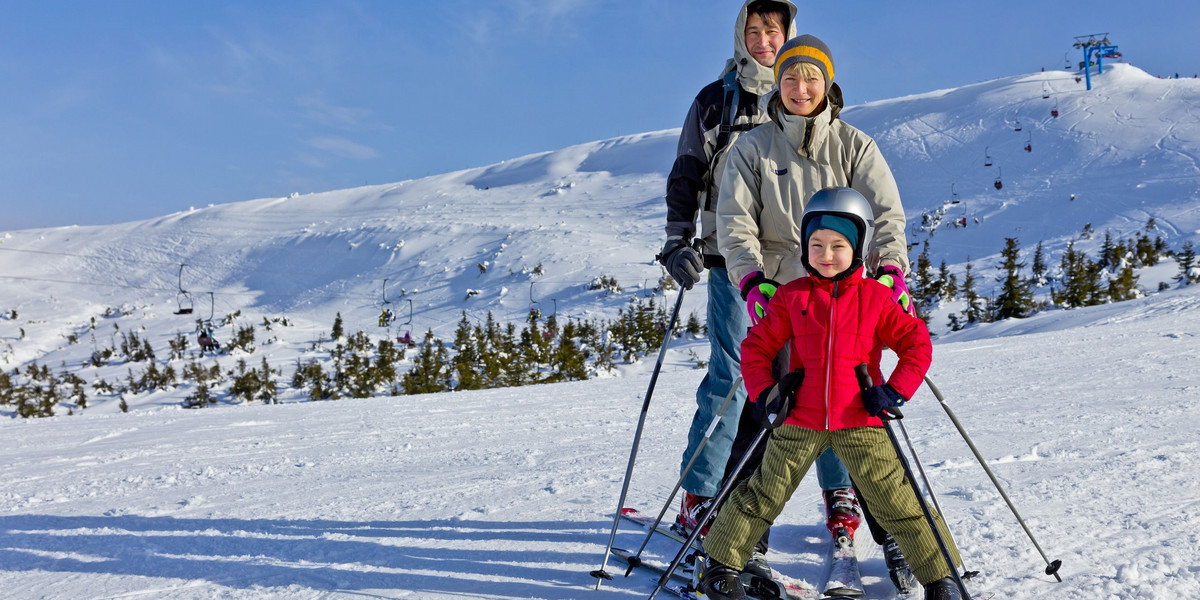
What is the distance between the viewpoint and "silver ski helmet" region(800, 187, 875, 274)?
2.06m

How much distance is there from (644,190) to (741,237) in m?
48.2

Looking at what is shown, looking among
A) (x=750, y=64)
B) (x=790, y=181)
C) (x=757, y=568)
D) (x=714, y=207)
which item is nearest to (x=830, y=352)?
(x=790, y=181)

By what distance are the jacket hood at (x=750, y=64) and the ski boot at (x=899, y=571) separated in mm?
1696

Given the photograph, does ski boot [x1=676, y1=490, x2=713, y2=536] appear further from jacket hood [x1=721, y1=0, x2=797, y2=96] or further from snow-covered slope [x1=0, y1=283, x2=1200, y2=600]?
jacket hood [x1=721, y1=0, x2=797, y2=96]

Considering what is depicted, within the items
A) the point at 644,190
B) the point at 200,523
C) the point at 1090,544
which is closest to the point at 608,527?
the point at 1090,544

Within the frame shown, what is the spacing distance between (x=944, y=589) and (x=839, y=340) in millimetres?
748

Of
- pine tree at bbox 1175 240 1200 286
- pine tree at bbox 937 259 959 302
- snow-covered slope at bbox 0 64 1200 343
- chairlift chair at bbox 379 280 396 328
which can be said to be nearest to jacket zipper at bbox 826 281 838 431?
pine tree at bbox 1175 240 1200 286

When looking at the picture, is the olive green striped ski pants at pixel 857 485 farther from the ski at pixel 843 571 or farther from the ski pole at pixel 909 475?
the ski at pixel 843 571

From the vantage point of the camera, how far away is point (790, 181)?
96.0 inches

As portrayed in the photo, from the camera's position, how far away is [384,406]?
7699 mm

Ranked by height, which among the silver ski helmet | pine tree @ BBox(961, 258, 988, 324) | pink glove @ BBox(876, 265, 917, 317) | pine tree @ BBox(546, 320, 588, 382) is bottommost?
pine tree @ BBox(546, 320, 588, 382)

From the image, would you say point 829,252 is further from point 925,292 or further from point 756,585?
point 925,292

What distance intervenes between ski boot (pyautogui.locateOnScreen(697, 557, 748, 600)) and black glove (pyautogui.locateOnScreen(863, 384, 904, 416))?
0.64 metres

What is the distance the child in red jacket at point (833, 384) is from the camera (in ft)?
6.66
